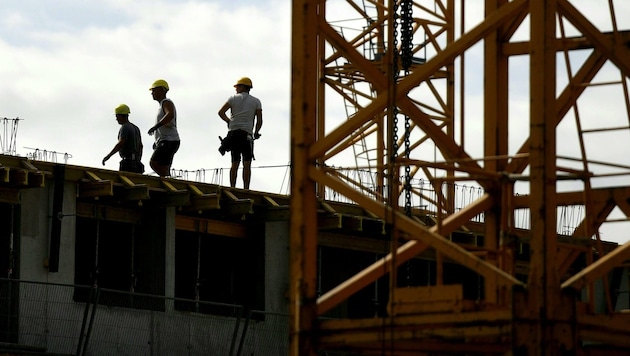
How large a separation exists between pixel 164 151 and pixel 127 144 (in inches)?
29.1

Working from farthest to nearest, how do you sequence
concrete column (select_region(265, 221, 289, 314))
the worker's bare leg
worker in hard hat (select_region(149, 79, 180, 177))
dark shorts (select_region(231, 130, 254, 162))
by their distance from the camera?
concrete column (select_region(265, 221, 289, 314)) < the worker's bare leg < dark shorts (select_region(231, 130, 254, 162)) < worker in hard hat (select_region(149, 79, 180, 177))

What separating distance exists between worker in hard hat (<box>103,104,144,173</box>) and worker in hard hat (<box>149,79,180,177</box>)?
0.39 meters

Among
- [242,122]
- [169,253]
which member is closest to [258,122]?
[242,122]

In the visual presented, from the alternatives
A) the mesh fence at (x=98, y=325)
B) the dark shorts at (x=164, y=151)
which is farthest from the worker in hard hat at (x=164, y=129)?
the mesh fence at (x=98, y=325)

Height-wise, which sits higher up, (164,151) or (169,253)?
(164,151)

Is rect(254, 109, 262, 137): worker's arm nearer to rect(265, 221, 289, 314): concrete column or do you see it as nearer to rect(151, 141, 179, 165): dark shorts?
rect(151, 141, 179, 165): dark shorts

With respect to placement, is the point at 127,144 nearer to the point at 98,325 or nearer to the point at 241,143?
the point at 241,143

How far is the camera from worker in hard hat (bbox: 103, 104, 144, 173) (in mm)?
34688

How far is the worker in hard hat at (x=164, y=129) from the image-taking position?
34281 mm

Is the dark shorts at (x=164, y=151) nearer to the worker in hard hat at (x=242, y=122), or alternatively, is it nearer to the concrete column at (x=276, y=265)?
the worker in hard hat at (x=242, y=122)

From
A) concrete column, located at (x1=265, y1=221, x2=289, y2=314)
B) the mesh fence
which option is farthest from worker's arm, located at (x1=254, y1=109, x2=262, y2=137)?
the mesh fence

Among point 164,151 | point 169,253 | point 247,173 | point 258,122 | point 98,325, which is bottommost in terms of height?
point 98,325

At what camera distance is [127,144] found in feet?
115

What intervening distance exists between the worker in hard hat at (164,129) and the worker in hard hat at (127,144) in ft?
1.28
